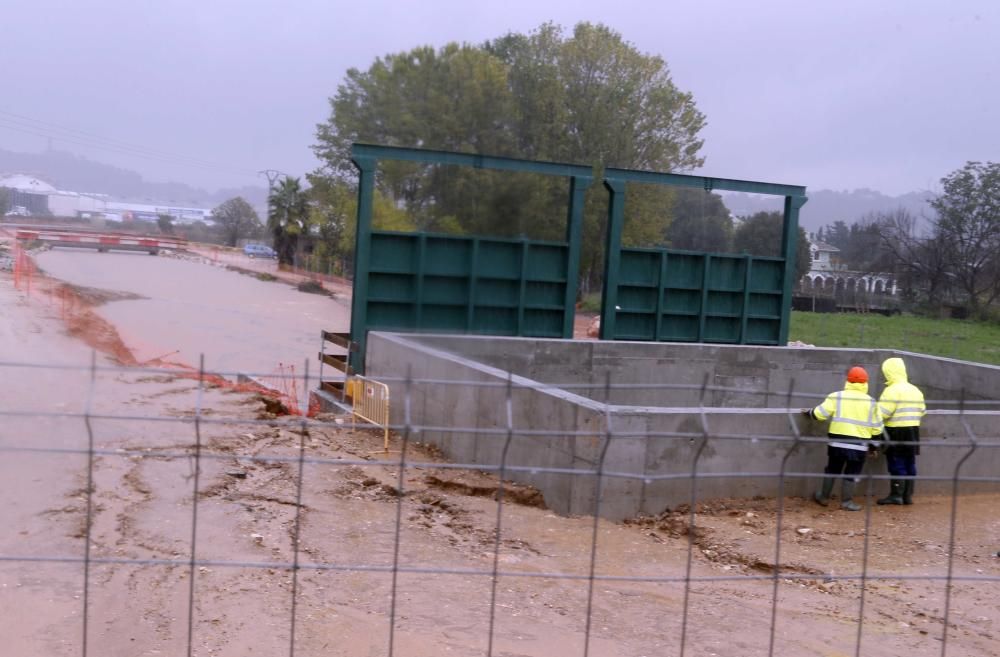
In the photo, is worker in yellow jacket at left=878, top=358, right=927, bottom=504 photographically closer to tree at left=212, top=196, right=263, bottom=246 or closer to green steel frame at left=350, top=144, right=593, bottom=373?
green steel frame at left=350, top=144, right=593, bottom=373

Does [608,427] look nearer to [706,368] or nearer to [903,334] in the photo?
[706,368]

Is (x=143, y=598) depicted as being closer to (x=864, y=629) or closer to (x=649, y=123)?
(x=864, y=629)

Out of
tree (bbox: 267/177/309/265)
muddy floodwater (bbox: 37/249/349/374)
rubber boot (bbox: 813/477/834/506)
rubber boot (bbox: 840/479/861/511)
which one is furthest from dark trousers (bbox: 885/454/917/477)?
tree (bbox: 267/177/309/265)

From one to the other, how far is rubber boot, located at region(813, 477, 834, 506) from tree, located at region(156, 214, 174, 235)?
93990 mm

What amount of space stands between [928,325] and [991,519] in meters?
29.9

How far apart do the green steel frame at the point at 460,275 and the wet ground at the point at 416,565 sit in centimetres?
414

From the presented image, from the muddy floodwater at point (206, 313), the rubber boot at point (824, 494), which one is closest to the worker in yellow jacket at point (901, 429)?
the rubber boot at point (824, 494)

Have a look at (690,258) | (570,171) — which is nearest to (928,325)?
(690,258)

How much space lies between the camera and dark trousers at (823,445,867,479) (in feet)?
34.3

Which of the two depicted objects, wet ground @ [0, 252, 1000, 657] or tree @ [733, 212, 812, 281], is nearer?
wet ground @ [0, 252, 1000, 657]

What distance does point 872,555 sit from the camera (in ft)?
30.3

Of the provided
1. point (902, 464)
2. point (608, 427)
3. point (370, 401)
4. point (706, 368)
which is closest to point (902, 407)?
point (902, 464)

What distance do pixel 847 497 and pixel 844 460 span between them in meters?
0.43

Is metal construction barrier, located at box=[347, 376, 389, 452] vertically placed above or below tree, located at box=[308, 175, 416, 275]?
below
